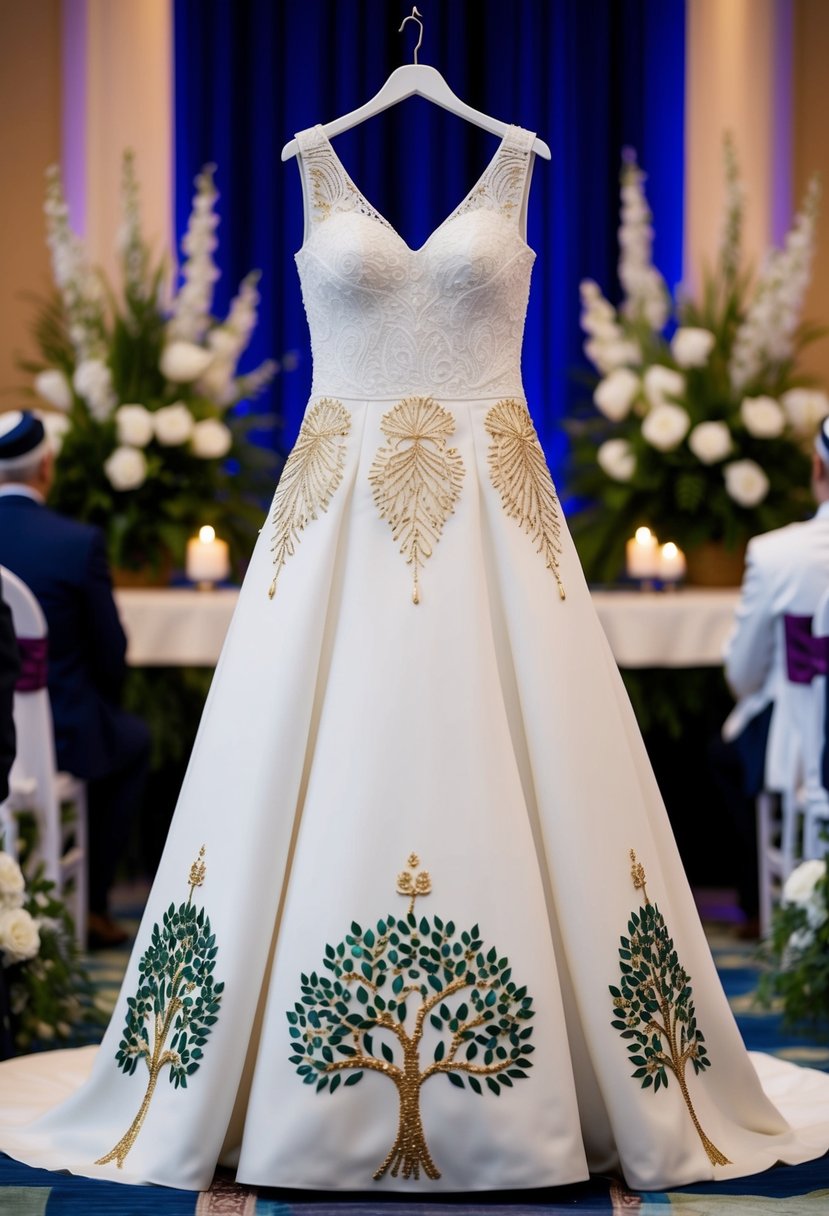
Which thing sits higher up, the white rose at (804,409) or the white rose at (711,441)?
the white rose at (804,409)

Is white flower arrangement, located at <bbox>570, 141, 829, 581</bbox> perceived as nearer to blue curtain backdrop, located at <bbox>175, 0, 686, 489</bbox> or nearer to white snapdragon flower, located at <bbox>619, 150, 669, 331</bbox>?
white snapdragon flower, located at <bbox>619, 150, 669, 331</bbox>

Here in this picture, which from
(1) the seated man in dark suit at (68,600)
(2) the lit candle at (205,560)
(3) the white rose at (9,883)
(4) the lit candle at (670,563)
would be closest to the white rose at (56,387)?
(2) the lit candle at (205,560)

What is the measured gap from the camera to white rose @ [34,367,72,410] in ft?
19.3

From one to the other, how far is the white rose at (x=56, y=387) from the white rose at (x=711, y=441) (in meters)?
2.20

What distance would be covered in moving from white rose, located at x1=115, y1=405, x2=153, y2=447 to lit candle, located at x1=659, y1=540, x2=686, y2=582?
5.89ft

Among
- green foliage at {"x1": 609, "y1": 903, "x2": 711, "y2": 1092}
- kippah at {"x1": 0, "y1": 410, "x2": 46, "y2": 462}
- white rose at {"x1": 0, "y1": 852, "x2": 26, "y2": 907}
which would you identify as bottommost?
white rose at {"x1": 0, "y1": 852, "x2": 26, "y2": 907}

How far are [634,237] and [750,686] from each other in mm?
2150

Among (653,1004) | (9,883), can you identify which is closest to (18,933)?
(9,883)

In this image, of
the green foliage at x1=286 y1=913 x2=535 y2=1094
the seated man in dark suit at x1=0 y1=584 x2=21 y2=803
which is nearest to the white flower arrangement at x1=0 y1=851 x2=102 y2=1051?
the seated man in dark suit at x1=0 y1=584 x2=21 y2=803

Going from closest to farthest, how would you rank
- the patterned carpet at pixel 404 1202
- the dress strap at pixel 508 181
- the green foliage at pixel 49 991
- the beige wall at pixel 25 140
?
the patterned carpet at pixel 404 1202, the dress strap at pixel 508 181, the green foliage at pixel 49 991, the beige wall at pixel 25 140

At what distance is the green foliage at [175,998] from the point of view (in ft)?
8.96

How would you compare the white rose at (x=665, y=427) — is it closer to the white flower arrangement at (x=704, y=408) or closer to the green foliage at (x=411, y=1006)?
the white flower arrangement at (x=704, y=408)

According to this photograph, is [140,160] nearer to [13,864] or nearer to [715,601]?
[715,601]

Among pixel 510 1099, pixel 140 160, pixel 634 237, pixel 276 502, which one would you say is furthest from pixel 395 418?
pixel 140 160
